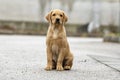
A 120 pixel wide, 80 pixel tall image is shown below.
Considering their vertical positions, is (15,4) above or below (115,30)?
above

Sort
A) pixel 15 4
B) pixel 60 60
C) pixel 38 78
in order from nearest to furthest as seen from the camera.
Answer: pixel 38 78
pixel 60 60
pixel 15 4

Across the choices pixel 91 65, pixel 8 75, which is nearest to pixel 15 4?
pixel 91 65

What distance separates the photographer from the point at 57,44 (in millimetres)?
9047

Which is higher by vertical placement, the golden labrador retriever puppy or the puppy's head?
the puppy's head

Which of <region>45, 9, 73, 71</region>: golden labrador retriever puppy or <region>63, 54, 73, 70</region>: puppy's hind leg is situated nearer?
<region>45, 9, 73, 71</region>: golden labrador retriever puppy

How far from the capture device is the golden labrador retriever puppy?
29.7 ft

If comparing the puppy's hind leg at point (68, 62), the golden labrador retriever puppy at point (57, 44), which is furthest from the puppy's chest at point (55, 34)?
the puppy's hind leg at point (68, 62)

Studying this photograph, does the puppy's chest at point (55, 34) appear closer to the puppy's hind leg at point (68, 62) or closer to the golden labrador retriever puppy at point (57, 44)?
the golden labrador retriever puppy at point (57, 44)

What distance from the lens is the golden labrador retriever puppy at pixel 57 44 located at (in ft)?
29.7

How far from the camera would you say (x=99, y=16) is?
30484mm

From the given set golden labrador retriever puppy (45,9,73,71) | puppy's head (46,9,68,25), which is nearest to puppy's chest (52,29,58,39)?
golden labrador retriever puppy (45,9,73,71)

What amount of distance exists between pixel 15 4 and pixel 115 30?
6901 mm

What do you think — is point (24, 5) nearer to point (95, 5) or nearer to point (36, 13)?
point (36, 13)

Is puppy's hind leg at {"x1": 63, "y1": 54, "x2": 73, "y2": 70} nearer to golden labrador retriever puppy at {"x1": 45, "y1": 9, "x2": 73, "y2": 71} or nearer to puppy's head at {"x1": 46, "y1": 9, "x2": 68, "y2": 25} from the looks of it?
golden labrador retriever puppy at {"x1": 45, "y1": 9, "x2": 73, "y2": 71}
